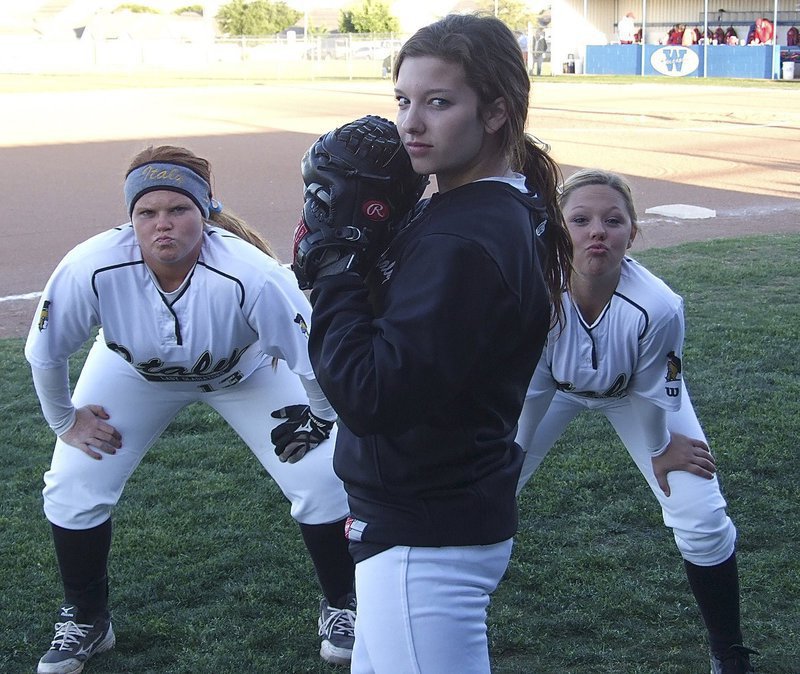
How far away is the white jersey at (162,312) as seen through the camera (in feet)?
10.6

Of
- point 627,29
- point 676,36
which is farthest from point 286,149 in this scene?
point 627,29

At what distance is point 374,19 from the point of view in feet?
224

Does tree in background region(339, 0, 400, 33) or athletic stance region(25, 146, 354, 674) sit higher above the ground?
tree in background region(339, 0, 400, 33)

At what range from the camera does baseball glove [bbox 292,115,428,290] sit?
1981 mm

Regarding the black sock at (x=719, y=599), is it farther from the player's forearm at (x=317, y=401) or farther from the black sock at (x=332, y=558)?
the player's forearm at (x=317, y=401)

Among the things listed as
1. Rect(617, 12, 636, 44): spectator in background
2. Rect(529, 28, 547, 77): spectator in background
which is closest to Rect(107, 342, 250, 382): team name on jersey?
Rect(529, 28, 547, 77): spectator in background

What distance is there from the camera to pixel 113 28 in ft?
258

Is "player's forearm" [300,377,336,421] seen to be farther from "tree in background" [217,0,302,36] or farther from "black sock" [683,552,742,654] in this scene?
"tree in background" [217,0,302,36]

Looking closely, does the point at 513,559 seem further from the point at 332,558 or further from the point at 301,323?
the point at 301,323

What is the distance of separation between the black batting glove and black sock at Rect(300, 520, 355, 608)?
261 mm

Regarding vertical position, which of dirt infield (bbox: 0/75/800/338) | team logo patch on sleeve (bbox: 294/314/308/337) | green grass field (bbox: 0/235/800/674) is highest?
team logo patch on sleeve (bbox: 294/314/308/337)

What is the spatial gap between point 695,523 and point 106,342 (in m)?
1.98

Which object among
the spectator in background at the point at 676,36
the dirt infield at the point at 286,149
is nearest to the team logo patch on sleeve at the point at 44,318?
the dirt infield at the point at 286,149

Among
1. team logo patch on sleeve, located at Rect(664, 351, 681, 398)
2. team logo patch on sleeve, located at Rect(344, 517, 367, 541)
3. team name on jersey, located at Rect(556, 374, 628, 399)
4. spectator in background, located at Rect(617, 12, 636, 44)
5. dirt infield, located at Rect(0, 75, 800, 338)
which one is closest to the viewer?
team logo patch on sleeve, located at Rect(344, 517, 367, 541)
